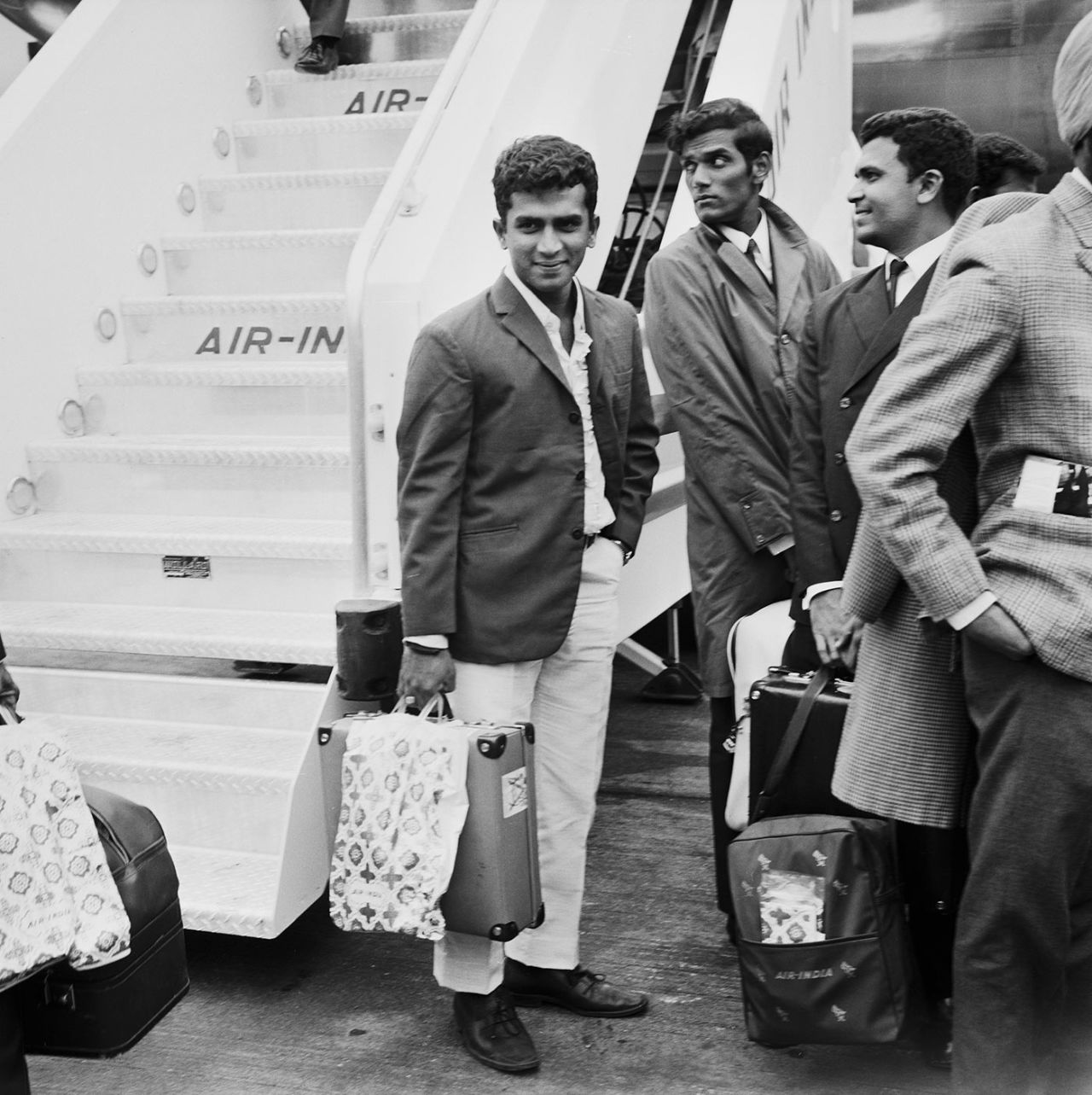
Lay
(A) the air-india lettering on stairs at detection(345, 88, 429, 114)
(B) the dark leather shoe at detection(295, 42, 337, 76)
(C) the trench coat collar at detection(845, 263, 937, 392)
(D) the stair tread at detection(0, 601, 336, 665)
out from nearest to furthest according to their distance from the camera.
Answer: (C) the trench coat collar at detection(845, 263, 937, 392) < (D) the stair tread at detection(0, 601, 336, 665) < (A) the air-india lettering on stairs at detection(345, 88, 429, 114) < (B) the dark leather shoe at detection(295, 42, 337, 76)

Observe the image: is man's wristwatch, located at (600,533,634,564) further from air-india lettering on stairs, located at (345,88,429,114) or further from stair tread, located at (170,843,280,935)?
air-india lettering on stairs, located at (345,88,429,114)

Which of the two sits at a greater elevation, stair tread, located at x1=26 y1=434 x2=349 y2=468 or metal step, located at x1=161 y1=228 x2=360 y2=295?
metal step, located at x1=161 y1=228 x2=360 y2=295

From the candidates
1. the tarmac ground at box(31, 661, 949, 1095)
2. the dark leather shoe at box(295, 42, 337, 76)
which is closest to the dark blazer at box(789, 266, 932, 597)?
the tarmac ground at box(31, 661, 949, 1095)

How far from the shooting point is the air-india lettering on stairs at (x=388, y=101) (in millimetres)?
5348

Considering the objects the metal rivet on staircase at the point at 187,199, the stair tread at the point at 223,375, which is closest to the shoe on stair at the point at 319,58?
the metal rivet on staircase at the point at 187,199

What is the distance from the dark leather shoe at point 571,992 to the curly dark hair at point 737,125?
6.24 feet

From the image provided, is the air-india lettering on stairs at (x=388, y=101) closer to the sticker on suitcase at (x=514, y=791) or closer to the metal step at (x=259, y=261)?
the metal step at (x=259, y=261)

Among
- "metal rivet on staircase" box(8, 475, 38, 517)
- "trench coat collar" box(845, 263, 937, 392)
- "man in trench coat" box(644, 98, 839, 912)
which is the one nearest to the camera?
"trench coat collar" box(845, 263, 937, 392)

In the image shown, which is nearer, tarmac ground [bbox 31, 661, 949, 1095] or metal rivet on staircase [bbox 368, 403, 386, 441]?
tarmac ground [bbox 31, 661, 949, 1095]

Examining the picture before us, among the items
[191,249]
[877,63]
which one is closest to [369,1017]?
[191,249]

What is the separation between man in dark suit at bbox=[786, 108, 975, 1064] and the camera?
2672 millimetres

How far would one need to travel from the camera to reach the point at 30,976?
7.06 feet

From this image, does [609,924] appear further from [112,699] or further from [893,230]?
[893,230]

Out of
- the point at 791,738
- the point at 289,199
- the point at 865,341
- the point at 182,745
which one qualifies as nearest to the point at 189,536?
the point at 182,745
